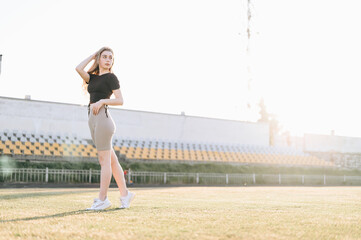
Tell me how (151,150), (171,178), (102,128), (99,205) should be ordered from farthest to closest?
(151,150)
(171,178)
(102,128)
(99,205)

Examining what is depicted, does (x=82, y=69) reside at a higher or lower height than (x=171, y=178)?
higher

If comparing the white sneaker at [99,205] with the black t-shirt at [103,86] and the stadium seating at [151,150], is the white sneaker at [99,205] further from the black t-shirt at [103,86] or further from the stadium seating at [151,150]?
the stadium seating at [151,150]

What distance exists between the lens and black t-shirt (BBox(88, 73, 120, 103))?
5148mm

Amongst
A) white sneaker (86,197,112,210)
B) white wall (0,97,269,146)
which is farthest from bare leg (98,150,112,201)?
white wall (0,97,269,146)

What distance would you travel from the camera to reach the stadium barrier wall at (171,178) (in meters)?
19.3

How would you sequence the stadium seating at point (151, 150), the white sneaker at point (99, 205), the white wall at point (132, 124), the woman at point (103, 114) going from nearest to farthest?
1. the white sneaker at point (99, 205)
2. the woman at point (103, 114)
3. the stadium seating at point (151, 150)
4. the white wall at point (132, 124)

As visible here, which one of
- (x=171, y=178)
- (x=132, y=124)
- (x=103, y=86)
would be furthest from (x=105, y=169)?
(x=132, y=124)

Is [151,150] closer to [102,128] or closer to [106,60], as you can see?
[106,60]

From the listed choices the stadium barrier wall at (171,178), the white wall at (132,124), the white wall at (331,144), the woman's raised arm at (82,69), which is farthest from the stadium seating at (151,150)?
the woman's raised arm at (82,69)

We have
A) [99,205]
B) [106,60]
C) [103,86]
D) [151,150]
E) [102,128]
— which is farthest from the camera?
[151,150]

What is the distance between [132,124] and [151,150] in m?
5.22

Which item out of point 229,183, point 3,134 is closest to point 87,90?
point 3,134

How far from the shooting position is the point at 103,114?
5016 mm

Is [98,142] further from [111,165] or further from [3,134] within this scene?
[3,134]
